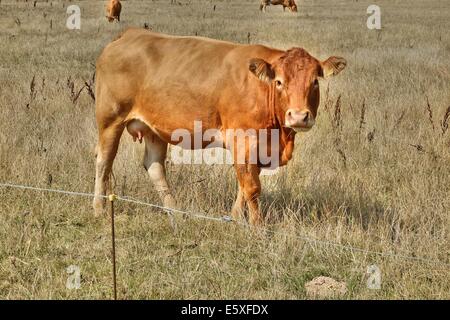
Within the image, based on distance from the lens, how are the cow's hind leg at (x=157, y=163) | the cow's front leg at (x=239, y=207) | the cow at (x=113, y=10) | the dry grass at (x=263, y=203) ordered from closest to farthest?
the dry grass at (x=263, y=203)
the cow's front leg at (x=239, y=207)
the cow's hind leg at (x=157, y=163)
the cow at (x=113, y=10)

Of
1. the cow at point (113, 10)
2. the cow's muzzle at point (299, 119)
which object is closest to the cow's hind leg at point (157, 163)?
the cow's muzzle at point (299, 119)

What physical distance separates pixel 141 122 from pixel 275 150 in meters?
1.21

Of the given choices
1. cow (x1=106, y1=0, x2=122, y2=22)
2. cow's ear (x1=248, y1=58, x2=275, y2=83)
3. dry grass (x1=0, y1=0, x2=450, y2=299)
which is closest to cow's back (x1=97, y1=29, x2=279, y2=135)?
cow's ear (x1=248, y1=58, x2=275, y2=83)

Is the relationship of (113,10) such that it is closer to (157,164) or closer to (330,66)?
(157,164)

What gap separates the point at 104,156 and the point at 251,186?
1.38 meters

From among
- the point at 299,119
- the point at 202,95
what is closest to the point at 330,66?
the point at 299,119

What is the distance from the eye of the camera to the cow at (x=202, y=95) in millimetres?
4609

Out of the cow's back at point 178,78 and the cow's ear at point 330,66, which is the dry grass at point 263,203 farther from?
the cow's ear at point 330,66

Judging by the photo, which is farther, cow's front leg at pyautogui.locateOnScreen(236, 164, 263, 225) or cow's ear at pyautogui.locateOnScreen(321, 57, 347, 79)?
cow's front leg at pyautogui.locateOnScreen(236, 164, 263, 225)

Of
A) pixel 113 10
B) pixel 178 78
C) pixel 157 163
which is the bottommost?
pixel 157 163

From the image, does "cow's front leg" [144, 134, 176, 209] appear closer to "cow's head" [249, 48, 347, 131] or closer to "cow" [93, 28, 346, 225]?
"cow" [93, 28, 346, 225]

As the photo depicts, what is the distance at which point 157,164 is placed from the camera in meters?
5.94

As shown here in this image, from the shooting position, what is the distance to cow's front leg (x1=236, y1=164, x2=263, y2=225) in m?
5.02

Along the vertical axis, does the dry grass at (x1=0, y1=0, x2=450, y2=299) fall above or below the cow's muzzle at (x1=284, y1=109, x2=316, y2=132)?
below
